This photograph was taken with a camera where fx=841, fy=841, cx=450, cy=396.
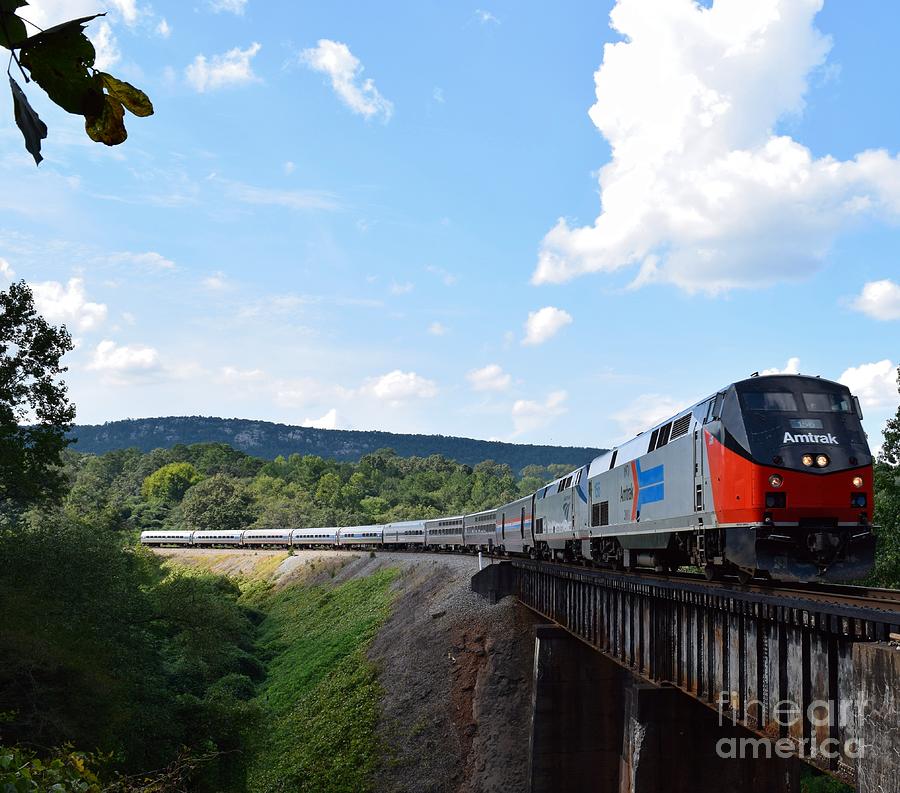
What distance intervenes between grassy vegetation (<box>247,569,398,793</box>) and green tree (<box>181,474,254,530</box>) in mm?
72622

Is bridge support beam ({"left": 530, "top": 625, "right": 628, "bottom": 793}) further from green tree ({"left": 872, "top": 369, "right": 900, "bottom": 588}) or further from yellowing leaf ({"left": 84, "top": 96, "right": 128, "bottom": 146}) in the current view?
→ yellowing leaf ({"left": 84, "top": 96, "right": 128, "bottom": 146})

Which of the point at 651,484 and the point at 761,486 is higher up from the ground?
the point at 651,484

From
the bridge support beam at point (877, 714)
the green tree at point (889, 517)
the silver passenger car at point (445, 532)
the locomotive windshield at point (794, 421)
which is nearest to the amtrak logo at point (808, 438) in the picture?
the locomotive windshield at point (794, 421)

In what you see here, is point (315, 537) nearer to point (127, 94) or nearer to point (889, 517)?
point (889, 517)

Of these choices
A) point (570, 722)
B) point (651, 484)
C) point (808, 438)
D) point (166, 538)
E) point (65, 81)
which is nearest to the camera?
point (65, 81)

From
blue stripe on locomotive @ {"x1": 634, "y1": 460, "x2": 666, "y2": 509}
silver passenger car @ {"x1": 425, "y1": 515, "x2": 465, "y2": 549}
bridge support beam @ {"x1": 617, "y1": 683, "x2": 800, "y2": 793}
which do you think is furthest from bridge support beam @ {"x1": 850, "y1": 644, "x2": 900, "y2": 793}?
silver passenger car @ {"x1": 425, "y1": 515, "x2": 465, "y2": 549}

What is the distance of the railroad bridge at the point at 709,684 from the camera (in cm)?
1084

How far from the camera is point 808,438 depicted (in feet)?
62.5

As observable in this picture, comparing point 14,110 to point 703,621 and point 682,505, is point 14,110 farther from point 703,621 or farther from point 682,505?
point 682,505

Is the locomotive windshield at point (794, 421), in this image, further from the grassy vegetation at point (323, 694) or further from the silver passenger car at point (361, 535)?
the silver passenger car at point (361, 535)

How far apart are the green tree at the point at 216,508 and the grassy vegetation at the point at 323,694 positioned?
7262cm

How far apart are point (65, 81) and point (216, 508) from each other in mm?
146104

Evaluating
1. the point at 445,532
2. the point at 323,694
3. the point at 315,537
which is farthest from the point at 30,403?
the point at 315,537

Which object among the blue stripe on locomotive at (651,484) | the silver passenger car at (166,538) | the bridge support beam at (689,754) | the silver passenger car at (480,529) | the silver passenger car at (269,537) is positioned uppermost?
the blue stripe on locomotive at (651,484)
